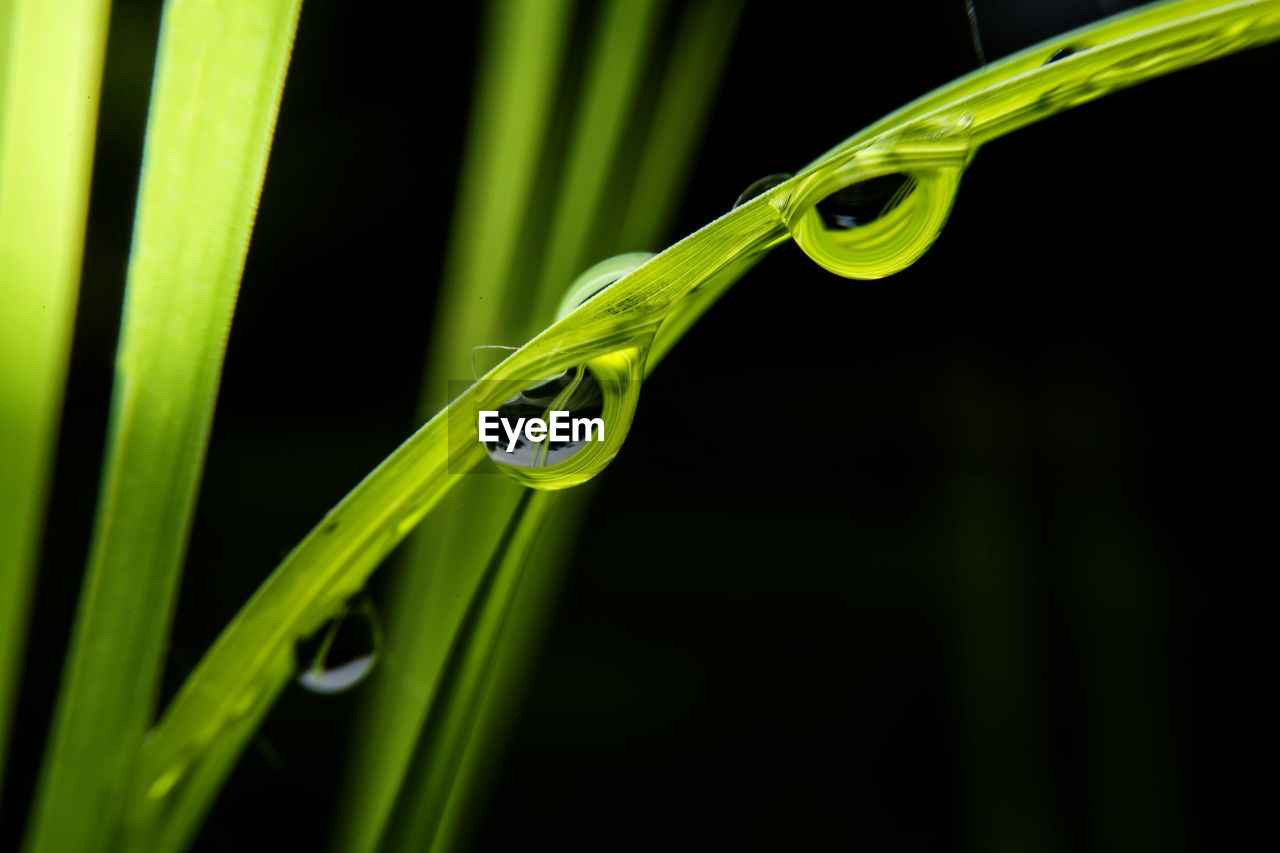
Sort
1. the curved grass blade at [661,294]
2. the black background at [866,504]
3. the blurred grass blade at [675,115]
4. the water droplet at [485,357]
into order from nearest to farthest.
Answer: the curved grass blade at [661,294]
the water droplet at [485,357]
the blurred grass blade at [675,115]
the black background at [866,504]

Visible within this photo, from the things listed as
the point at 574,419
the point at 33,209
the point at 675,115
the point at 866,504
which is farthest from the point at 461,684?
the point at 866,504

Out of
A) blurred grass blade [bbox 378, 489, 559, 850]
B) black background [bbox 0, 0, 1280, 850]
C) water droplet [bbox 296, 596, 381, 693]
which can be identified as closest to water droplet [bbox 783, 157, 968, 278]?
blurred grass blade [bbox 378, 489, 559, 850]

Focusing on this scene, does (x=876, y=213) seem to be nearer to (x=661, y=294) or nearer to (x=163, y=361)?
(x=661, y=294)

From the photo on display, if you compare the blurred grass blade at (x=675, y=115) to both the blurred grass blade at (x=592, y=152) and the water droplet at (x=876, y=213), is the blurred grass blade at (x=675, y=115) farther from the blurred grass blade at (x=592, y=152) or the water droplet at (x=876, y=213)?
the water droplet at (x=876, y=213)

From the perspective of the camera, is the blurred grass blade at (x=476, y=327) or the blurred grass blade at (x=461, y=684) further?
the blurred grass blade at (x=476, y=327)

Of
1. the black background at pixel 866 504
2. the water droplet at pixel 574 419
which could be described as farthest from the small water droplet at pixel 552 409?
the black background at pixel 866 504

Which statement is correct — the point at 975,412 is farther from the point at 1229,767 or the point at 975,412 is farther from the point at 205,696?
the point at 205,696

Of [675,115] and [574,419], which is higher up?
[675,115]
